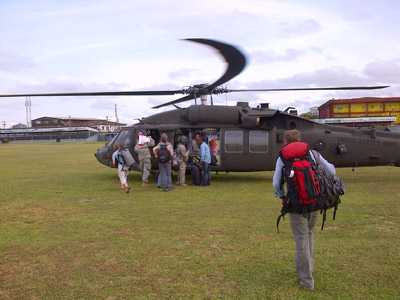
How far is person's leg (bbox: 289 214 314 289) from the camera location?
4.63 m

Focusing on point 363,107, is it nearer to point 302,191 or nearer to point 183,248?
point 183,248

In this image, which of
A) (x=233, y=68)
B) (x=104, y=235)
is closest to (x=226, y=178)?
(x=233, y=68)

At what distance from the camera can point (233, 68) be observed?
10953 mm

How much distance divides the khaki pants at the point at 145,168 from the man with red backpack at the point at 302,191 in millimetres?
9007

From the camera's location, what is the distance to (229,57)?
10.2 m

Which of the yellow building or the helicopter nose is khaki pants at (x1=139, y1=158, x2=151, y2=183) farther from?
the yellow building

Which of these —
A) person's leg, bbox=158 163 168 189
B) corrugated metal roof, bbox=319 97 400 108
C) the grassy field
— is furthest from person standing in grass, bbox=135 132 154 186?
corrugated metal roof, bbox=319 97 400 108

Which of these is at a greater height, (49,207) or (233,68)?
(233,68)

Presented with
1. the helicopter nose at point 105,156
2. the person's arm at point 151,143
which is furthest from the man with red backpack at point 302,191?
the helicopter nose at point 105,156

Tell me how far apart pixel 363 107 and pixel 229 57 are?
60.3 meters

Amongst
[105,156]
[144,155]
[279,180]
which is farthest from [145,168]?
[279,180]

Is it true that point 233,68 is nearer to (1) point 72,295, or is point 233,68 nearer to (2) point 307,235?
(2) point 307,235

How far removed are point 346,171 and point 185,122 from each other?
7.40 m

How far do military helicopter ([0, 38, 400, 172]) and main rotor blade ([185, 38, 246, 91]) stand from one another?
5.46ft
